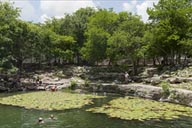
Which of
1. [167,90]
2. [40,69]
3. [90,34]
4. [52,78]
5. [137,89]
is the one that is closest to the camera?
[167,90]

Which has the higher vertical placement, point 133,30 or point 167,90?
point 133,30

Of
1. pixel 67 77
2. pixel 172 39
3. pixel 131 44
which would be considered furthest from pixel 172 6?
pixel 67 77

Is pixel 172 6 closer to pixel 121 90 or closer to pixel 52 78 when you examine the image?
pixel 121 90

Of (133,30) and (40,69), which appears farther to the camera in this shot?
(40,69)

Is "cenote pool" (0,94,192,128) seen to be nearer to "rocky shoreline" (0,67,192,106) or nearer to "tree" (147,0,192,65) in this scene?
"rocky shoreline" (0,67,192,106)

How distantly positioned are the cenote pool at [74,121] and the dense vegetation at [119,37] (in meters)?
17.2

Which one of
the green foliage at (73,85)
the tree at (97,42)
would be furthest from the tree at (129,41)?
the green foliage at (73,85)

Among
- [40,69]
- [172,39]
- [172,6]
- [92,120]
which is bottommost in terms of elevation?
[92,120]

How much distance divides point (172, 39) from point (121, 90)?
12545 mm

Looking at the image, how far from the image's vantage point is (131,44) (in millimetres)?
50500

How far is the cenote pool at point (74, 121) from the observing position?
24234 millimetres

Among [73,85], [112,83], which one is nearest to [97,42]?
[112,83]

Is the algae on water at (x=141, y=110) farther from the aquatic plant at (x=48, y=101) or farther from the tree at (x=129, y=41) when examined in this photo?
the tree at (x=129, y=41)

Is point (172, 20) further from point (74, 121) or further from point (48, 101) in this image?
point (74, 121)
